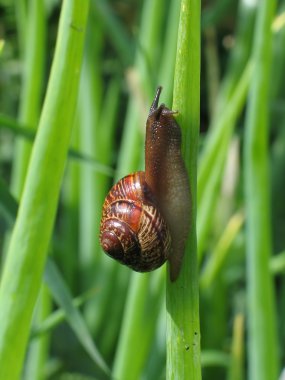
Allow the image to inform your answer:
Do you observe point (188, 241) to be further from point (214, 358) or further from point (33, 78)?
point (33, 78)

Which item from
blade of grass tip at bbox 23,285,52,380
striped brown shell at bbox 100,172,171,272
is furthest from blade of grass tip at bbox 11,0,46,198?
striped brown shell at bbox 100,172,171,272

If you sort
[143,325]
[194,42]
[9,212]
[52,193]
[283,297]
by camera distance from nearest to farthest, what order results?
[194,42], [52,193], [9,212], [143,325], [283,297]

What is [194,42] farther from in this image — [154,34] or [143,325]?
[154,34]

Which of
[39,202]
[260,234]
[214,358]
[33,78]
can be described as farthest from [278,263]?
[39,202]

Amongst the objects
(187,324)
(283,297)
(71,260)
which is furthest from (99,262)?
(187,324)

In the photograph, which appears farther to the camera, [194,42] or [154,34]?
[154,34]

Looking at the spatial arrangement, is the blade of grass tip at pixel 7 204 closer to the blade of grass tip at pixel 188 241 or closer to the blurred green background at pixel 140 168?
the blurred green background at pixel 140 168

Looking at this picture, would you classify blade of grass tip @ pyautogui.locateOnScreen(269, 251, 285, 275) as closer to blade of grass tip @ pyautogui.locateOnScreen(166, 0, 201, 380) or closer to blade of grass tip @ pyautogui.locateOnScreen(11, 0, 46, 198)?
blade of grass tip @ pyautogui.locateOnScreen(11, 0, 46, 198)
